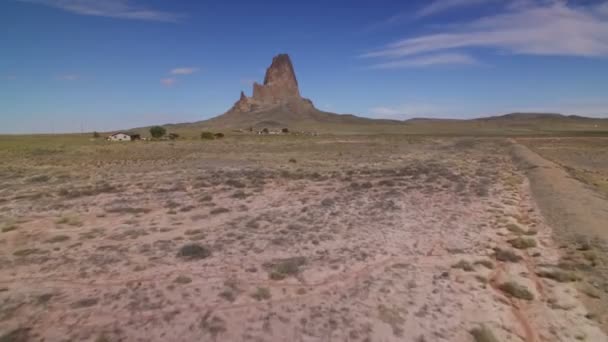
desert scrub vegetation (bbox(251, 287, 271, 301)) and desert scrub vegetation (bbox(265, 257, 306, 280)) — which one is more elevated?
desert scrub vegetation (bbox(265, 257, 306, 280))

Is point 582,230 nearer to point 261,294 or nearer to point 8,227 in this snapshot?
point 261,294

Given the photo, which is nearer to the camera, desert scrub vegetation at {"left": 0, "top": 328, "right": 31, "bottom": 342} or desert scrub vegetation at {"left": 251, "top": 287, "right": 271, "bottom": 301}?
desert scrub vegetation at {"left": 0, "top": 328, "right": 31, "bottom": 342}

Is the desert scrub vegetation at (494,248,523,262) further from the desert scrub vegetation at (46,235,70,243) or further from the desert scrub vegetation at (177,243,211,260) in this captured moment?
the desert scrub vegetation at (46,235,70,243)

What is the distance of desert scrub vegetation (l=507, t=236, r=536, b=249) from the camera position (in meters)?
10.1

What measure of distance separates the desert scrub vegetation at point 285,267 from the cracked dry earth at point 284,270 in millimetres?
45

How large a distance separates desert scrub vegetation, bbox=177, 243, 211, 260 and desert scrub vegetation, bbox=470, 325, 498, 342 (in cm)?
643

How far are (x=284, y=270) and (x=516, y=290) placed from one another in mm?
4893

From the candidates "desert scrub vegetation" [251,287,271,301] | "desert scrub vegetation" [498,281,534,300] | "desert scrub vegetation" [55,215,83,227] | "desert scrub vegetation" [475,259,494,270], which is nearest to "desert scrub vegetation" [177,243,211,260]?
"desert scrub vegetation" [251,287,271,301]

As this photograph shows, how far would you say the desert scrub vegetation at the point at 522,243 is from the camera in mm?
10094

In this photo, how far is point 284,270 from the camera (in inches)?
342

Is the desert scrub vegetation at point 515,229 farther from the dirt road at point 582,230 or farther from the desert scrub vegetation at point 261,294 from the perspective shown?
the desert scrub vegetation at point 261,294

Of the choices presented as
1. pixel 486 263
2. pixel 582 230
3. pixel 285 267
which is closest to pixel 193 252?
pixel 285 267

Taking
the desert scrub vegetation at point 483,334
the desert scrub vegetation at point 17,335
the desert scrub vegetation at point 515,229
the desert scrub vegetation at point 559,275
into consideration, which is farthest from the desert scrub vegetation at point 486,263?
the desert scrub vegetation at point 17,335

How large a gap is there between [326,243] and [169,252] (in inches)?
171
